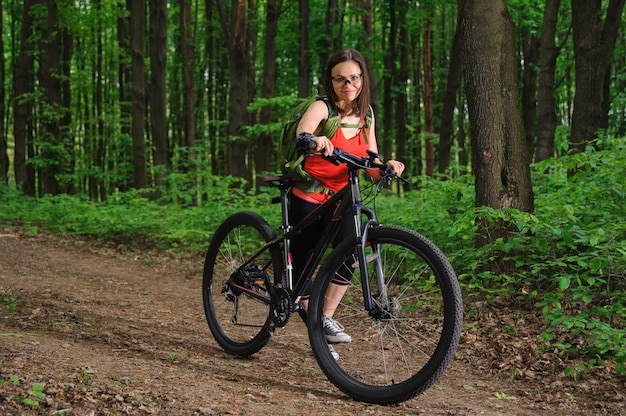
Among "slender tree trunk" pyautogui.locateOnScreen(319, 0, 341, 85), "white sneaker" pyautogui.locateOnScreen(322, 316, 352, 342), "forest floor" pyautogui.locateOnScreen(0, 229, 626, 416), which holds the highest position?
"slender tree trunk" pyautogui.locateOnScreen(319, 0, 341, 85)

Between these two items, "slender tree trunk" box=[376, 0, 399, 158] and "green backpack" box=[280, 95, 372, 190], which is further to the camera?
"slender tree trunk" box=[376, 0, 399, 158]

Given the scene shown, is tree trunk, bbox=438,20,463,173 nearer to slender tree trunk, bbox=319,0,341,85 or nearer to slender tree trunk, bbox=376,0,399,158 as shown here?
slender tree trunk, bbox=376,0,399,158

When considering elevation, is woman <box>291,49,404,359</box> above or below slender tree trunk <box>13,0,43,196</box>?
below

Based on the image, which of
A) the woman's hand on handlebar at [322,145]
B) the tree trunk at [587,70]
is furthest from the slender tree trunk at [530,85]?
the woman's hand on handlebar at [322,145]

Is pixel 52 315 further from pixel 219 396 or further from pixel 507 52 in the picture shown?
pixel 507 52

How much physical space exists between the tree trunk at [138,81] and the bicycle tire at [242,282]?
1101cm

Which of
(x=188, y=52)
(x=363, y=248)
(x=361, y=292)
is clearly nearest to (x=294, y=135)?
(x=363, y=248)

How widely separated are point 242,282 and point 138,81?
38.3 ft

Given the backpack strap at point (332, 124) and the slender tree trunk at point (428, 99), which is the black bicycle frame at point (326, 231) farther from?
the slender tree trunk at point (428, 99)

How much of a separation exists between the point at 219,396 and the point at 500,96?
393cm

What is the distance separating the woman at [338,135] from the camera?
371 cm

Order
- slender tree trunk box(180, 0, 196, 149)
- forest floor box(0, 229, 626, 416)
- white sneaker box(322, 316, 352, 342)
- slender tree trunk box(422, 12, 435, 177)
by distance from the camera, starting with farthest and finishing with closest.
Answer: slender tree trunk box(180, 0, 196, 149) < slender tree trunk box(422, 12, 435, 177) < white sneaker box(322, 316, 352, 342) < forest floor box(0, 229, 626, 416)

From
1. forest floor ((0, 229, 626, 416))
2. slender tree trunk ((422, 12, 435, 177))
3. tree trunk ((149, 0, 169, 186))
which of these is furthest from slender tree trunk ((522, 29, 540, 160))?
forest floor ((0, 229, 626, 416))

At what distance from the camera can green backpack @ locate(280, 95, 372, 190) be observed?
3.79 m
